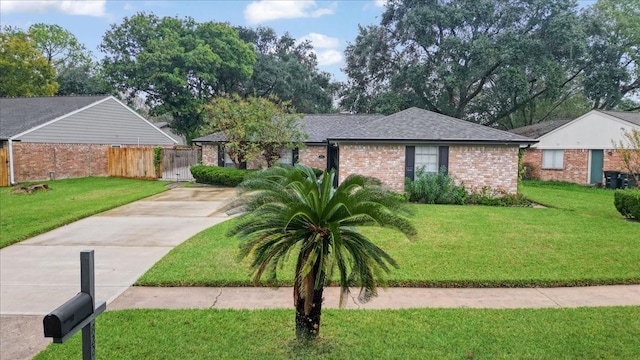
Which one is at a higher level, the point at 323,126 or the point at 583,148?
the point at 323,126

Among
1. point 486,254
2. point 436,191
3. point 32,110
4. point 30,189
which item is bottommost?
point 486,254

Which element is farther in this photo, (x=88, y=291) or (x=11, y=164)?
(x=11, y=164)

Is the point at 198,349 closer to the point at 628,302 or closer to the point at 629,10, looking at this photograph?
the point at 628,302

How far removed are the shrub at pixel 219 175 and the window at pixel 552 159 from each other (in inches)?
676

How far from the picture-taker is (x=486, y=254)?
25.2 ft

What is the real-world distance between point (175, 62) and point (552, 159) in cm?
2694

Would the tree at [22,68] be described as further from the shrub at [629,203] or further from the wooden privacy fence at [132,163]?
the shrub at [629,203]

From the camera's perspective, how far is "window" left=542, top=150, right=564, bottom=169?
23938mm

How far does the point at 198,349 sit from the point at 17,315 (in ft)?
8.77

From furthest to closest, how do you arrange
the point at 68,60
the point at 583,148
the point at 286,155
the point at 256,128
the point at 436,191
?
the point at 68,60 < the point at 583,148 < the point at 286,155 < the point at 256,128 < the point at 436,191

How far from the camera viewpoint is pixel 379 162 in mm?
16156

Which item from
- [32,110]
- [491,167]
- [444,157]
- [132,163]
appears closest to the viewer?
[491,167]

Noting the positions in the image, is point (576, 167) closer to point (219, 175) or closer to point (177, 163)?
point (219, 175)

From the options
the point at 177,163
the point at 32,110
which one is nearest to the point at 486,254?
the point at 177,163
